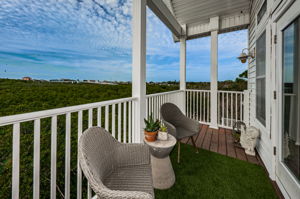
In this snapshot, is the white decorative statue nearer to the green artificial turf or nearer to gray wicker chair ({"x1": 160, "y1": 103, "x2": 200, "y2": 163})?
the green artificial turf

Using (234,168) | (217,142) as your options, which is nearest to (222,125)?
(217,142)

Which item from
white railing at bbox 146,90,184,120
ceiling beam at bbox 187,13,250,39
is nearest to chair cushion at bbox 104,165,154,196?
white railing at bbox 146,90,184,120

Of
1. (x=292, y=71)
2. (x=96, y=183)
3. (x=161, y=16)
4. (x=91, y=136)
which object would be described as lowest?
(x=96, y=183)

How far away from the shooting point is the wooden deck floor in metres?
2.63

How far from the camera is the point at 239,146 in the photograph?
296cm

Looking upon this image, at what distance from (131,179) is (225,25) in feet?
15.2

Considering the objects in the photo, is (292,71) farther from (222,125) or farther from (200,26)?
(200,26)

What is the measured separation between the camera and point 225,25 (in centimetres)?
405

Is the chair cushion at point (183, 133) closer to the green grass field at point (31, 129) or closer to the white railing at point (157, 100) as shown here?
the white railing at point (157, 100)

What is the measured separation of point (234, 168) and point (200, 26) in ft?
13.3

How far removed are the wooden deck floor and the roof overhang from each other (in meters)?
2.97

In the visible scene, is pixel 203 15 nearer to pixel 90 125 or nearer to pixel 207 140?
pixel 207 140

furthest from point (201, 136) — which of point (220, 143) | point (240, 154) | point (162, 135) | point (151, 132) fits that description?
point (151, 132)

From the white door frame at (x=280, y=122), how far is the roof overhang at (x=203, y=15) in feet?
7.25
